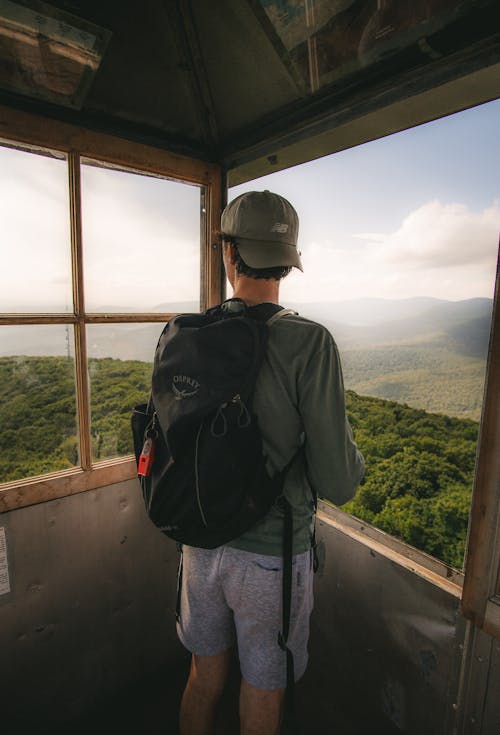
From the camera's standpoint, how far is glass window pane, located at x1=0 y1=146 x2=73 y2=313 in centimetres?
126

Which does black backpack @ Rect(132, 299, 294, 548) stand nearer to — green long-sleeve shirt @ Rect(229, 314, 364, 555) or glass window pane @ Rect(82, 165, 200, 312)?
green long-sleeve shirt @ Rect(229, 314, 364, 555)

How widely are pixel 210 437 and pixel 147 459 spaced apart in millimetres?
219

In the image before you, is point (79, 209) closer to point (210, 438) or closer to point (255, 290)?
point (255, 290)

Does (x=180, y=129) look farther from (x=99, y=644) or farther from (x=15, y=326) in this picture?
(x=99, y=644)

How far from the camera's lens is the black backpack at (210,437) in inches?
34.1

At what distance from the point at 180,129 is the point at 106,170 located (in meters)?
0.35

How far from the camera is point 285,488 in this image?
40.2 inches

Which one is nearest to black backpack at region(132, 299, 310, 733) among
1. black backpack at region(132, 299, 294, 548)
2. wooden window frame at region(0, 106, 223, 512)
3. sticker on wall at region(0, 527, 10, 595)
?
black backpack at region(132, 299, 294, 548)

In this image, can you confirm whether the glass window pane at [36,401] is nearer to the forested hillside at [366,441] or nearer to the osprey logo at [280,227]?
the forested hillside at [366,441]

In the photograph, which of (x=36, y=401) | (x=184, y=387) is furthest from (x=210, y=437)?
(x=36, y=401)

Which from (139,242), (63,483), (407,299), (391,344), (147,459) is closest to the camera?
(147,459)

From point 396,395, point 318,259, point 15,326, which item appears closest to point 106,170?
point 15,326

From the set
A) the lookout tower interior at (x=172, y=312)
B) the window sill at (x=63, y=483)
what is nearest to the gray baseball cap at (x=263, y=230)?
the lookout tower interior at (x=172, y=312)

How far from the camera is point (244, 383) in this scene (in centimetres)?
89
